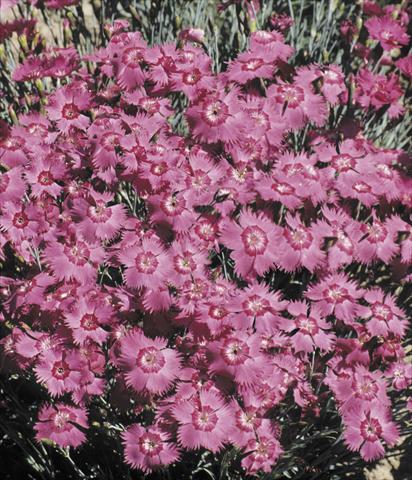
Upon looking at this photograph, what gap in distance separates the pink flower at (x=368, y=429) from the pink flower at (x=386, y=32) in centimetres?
164

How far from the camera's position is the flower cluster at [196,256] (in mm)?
1887

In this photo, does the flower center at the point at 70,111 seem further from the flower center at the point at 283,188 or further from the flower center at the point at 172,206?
the flower center at the point at 283,188

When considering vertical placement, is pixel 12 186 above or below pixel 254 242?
above

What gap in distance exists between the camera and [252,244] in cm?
202

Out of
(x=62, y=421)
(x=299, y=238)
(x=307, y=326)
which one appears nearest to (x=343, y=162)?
(x=299, y=238)

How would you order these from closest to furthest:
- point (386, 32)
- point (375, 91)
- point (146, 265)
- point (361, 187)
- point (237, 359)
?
point (237, 359) < point (146, 265) < point (361, 187) < point (375, 91) < point (386, 32)

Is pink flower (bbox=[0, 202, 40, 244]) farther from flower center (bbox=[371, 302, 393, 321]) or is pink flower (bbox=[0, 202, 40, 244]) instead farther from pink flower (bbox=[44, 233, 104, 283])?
flower center (bbox=[371, 302, 393, 321])

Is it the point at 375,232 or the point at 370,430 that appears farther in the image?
the point at 375,232

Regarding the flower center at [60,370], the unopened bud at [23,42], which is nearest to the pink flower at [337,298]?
the flower center at [60,370]

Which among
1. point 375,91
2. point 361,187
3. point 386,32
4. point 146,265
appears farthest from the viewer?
point 386,32

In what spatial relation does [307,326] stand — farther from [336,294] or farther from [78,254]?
[78,254]

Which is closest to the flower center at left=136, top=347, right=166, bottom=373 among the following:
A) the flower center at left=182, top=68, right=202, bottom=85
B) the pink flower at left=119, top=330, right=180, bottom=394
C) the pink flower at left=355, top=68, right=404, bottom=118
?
the pink flower at left=119, top=330, right=180, bottom=394

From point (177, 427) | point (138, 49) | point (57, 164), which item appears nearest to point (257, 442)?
point (177, 427)

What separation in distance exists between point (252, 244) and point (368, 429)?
2.27 feet
